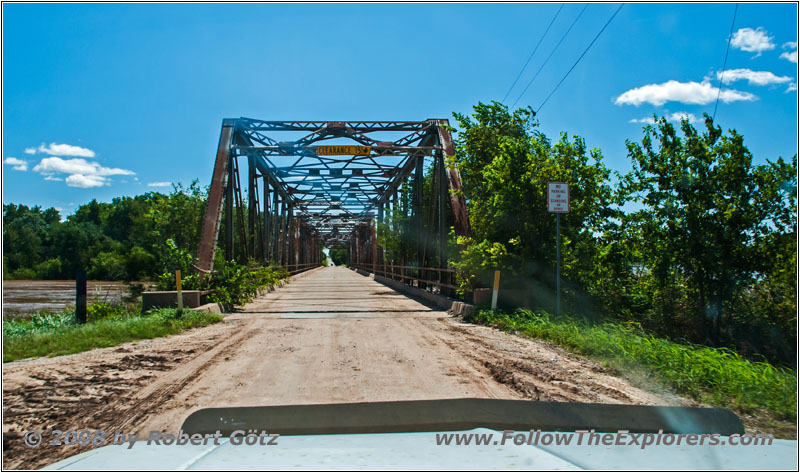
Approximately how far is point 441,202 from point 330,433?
44.1ft

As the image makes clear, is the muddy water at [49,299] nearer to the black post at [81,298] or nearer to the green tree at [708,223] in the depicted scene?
the black post at [81,298]

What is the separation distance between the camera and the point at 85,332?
296 inches

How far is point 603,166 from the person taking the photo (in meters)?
10.7

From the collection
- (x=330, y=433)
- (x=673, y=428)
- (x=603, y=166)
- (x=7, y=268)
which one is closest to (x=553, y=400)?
(x=673, y=428)

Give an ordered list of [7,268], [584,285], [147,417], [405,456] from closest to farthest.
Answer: [405,456] < [147,417] < [584,285] < [7,268]

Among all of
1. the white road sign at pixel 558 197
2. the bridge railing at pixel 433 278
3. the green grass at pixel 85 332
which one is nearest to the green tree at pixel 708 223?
the white road sign at pixel 558 197

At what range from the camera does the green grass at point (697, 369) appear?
4.25 m

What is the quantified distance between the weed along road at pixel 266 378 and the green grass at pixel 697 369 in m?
0.30

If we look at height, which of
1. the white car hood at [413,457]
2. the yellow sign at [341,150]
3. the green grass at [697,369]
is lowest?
the green grass at [697,369]

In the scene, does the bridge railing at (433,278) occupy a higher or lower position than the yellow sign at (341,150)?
lower

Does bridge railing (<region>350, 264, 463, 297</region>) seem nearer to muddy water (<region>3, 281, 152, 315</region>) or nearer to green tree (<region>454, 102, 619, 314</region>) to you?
green tree (<region>454, 102, 619, 314</region>)

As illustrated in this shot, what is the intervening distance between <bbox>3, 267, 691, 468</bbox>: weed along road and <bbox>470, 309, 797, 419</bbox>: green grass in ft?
0.99

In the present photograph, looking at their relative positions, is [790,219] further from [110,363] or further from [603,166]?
[110,363]

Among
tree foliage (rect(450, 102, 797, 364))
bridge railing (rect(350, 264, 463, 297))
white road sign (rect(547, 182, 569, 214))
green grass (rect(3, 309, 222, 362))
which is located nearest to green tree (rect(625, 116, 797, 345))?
tree foliage (rect(450, 102, 797, 364))
